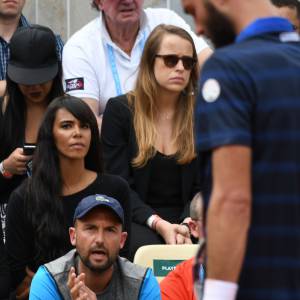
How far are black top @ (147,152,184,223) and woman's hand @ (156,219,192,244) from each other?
0.81ft

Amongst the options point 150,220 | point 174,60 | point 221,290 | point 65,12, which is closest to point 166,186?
point 150,220

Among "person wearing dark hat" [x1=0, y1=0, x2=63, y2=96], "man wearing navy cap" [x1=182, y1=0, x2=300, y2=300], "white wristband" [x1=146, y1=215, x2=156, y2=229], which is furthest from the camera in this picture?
"person wearing dark hat" [x1=0, y1=0, x2=63, y2=96]

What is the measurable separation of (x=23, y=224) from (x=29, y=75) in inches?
42.6

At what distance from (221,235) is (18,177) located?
3.87 metres

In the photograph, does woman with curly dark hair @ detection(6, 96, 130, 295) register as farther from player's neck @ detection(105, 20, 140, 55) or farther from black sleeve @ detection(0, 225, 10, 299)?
player's neck @ detection(105, 20, 140, 55)

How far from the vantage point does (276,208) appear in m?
2.70

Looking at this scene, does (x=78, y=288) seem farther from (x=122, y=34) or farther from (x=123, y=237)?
(x=122, y=34)

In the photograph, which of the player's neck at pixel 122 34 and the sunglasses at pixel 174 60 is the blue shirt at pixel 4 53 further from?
the sunglasses at pixel 174 60

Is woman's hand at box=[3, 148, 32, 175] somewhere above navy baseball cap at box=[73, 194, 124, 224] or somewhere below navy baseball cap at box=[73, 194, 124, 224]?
above

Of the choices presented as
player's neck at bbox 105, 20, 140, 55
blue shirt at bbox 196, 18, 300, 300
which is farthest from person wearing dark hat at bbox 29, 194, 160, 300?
blue shirt at bbox 196, 18, 300, 300

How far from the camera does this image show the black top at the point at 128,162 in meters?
6.32

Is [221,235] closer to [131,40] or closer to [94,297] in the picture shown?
[94,297]

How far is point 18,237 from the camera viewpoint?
5.79 metres

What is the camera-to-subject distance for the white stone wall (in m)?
8.09
